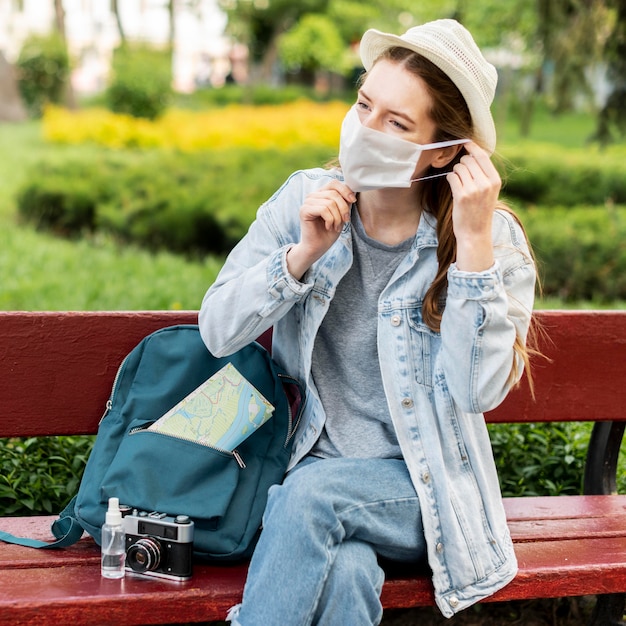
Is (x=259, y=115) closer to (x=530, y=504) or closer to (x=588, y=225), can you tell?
(x=588, y=225)

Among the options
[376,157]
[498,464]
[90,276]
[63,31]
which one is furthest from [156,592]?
[63,31]

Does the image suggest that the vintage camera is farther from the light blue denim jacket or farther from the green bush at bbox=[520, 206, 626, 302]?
the green bush at bbox=[520, 206, 626, 302]

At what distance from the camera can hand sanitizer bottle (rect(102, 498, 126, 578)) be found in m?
2.18

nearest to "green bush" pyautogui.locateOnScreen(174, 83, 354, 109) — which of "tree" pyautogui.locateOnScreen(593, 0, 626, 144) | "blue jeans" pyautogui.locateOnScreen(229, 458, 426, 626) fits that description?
"tree" pyautogui.locateOnScreen(593, 0, 626, 144)

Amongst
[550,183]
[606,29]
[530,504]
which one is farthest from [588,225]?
[530,504]

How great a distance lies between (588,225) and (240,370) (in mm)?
5739

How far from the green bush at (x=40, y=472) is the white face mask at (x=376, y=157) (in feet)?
4.60

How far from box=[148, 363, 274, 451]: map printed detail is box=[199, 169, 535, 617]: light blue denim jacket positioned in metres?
0.09

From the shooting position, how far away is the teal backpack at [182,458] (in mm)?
2221

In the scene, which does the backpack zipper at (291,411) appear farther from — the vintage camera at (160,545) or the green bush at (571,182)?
the green bush at (571,182)

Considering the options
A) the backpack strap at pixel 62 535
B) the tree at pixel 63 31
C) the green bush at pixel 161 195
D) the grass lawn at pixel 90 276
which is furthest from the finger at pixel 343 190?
the tree at pixel 63 31

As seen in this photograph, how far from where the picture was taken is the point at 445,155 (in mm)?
2357

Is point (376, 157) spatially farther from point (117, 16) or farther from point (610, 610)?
point (117, 16)

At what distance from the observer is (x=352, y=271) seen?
2.43m
